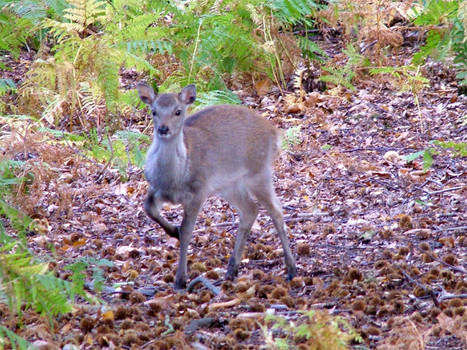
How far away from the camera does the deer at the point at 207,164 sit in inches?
236

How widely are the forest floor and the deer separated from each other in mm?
340

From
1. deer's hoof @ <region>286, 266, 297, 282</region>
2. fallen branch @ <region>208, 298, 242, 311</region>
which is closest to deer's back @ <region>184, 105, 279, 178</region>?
deer's hoof @ <region>286, 266, 297, 282</region>

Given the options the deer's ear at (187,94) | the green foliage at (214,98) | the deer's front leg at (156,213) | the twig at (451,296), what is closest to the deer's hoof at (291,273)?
the deer's front leg at (156,213)

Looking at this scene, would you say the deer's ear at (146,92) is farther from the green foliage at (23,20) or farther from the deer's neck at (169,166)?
the green foliage at (23,20)

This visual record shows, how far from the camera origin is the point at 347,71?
980cm

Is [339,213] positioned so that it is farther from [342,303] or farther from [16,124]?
[16,124]

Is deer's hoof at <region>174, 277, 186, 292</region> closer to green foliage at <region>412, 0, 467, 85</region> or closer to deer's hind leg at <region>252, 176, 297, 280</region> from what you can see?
deer's hind leg at <region>252, 176, 297, 280</region>

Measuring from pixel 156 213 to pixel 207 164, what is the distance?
0.66m

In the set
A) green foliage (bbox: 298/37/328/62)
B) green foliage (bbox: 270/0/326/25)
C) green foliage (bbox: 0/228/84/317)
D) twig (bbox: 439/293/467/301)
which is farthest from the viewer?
green foliage (bbox: 298/37/328/62)

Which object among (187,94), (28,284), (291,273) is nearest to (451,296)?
(291,273)

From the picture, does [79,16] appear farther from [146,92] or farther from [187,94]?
[187,94]

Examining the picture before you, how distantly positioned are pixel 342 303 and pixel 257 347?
3.14ft

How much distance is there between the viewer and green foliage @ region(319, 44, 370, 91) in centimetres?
961

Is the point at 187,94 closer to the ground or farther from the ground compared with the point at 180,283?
farther from the ground
